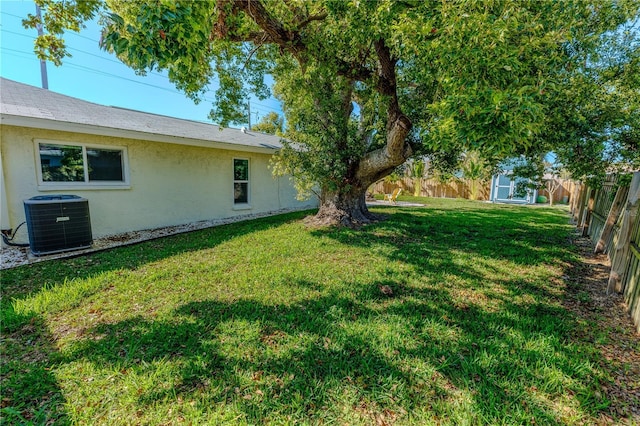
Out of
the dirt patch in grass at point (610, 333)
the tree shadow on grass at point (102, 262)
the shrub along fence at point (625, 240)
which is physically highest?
the shrub along fence at point (625, 240)

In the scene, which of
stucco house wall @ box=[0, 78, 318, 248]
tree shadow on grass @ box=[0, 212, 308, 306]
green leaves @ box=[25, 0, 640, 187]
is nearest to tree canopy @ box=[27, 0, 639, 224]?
green leaves @ box=[25, 0, 640, 187]

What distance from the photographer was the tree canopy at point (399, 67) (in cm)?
271

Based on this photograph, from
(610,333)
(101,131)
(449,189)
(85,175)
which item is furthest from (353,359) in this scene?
(449,189)

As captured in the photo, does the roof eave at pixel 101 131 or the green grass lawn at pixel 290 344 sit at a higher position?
the roof eave at pixel 101 131

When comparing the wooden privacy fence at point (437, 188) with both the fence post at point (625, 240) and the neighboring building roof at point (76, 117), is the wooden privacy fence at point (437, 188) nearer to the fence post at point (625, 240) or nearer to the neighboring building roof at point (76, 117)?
the neighboring building roof at point (76, 117)

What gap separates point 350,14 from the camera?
14.0 ft

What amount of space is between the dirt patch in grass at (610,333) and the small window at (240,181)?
9.41 metres

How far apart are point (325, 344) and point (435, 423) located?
1.14 meters

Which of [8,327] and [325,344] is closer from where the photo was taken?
[325,344]

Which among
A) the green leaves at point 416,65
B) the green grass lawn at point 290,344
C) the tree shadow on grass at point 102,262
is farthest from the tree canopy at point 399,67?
the tree shadow on grass at point 102,262

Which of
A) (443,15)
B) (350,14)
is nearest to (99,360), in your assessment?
(443,15)

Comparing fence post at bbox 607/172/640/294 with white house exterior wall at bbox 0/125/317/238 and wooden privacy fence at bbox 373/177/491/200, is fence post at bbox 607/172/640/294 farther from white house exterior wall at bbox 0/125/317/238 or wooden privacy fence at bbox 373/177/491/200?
wooden privacy fence at bbox 373/177/491/200

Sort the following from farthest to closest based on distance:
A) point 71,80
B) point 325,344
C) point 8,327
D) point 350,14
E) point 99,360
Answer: point 71,80
point 350,14
point 8,327
point 325,344
point 99,360

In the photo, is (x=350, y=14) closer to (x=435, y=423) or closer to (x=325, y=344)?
(x=325, y=344)
